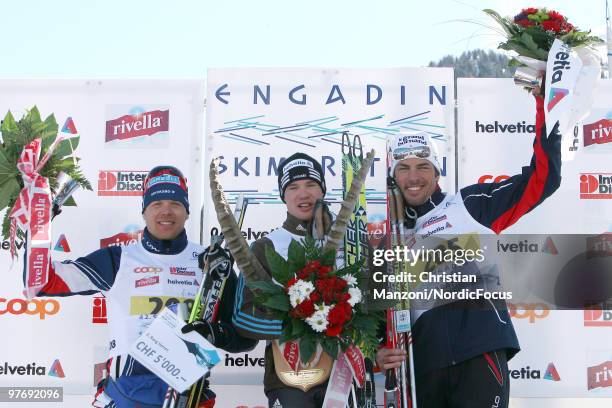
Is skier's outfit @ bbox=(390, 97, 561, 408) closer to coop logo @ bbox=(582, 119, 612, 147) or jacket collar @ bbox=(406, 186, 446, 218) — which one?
jacket collar @ bbox=(406, 186, 446, 218)

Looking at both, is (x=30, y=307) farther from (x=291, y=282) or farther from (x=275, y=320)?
(x=291, y=282)

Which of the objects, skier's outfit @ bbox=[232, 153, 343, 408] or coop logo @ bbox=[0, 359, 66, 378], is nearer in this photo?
skier's outfit @ bbox=[232, 153, 343, 408]

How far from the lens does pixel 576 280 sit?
531 cm

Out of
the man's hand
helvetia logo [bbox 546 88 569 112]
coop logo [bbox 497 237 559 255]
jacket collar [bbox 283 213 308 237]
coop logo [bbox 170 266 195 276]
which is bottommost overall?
the man's hand

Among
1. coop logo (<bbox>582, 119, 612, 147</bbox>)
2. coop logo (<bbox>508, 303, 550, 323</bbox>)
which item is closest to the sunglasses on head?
coop logo (<bbox>508, 303, 550, 323</bbox>)

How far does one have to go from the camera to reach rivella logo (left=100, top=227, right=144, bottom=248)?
5398mm

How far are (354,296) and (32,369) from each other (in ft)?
8.97

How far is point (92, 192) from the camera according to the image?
543 cm

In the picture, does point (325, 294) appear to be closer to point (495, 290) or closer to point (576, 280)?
point (495, 290)

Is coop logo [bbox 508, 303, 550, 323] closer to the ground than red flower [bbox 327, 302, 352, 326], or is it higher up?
closer to the ground

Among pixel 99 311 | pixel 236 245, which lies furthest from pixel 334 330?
pixel 99 311

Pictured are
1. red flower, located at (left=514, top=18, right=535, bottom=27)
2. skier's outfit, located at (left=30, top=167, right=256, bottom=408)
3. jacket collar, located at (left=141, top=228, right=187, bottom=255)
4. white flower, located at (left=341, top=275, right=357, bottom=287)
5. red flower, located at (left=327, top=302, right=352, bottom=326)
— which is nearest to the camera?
red flower, located at (left=327, top=302, right=352, bottom=326)

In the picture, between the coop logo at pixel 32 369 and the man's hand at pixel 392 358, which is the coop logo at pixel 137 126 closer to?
the coop logo at pixel 32 369

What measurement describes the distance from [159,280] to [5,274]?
1.53 metres
